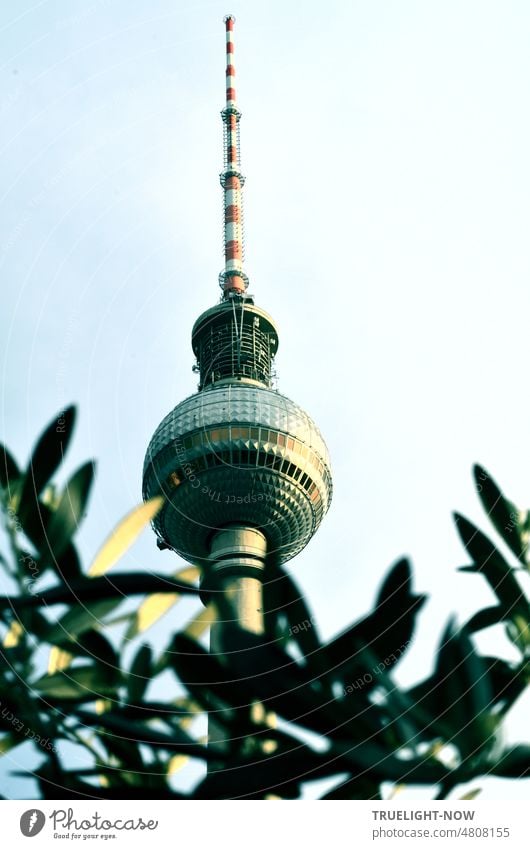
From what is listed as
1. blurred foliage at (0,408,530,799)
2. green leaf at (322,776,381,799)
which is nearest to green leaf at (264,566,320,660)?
blurred foliage at (0,408,530,799)

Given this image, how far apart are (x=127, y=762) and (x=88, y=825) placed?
119cm

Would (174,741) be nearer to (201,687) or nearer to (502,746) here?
(201,687)

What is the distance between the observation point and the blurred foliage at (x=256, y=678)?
1593mm

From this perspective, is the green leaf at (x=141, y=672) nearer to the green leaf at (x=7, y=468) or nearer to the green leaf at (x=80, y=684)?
the green leaf at (x=80, y=684)

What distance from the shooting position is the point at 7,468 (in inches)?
69.4

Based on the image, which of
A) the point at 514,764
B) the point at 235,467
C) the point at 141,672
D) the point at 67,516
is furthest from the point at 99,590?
the point at 235,467

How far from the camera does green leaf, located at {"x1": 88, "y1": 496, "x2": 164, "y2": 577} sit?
1.85 metres

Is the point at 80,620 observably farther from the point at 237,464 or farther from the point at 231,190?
the point at 231,190

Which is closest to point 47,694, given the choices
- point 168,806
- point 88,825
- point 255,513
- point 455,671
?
point 455,671

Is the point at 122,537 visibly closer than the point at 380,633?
No

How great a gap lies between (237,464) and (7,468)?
50718 millimetres

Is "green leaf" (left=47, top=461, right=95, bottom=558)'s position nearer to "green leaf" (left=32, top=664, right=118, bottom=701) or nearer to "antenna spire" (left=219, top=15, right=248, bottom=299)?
"green leaf" (left=32, top=664, right=118, bottom=701)

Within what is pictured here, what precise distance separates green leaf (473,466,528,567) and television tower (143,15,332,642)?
48973 millimetres

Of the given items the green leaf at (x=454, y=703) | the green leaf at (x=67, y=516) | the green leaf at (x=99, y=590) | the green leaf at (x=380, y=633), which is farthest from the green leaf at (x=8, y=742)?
the green leaf at (x=454, y=703)
